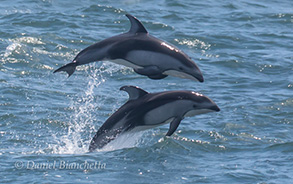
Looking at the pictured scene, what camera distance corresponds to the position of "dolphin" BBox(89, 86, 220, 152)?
11.9m

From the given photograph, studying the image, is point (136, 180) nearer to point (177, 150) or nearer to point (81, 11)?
point (177, 150)

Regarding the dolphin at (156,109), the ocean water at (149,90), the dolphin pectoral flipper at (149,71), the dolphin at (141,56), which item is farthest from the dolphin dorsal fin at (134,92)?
the ocean water at (149,90)

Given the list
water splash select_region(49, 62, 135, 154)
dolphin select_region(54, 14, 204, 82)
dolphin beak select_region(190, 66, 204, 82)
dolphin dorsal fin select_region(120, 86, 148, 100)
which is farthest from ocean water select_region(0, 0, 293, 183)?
dolphin select_region(54, 14, 204, 82)

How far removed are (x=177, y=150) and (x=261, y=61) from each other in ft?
27.9

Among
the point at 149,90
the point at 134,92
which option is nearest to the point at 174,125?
the point at 134,92

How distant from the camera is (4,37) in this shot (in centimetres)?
2305

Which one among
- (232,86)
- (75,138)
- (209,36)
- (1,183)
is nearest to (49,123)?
(75,138)

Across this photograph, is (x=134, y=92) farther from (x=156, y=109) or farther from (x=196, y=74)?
(x=196, y=74)

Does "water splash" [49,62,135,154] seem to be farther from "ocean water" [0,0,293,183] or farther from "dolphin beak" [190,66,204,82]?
"dolphin beak" [190,66,204,82]

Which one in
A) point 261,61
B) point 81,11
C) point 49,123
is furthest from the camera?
point 81,11

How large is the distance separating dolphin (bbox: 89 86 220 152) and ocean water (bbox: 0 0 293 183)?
0.64 m

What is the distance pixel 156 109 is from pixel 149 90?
6.99 m

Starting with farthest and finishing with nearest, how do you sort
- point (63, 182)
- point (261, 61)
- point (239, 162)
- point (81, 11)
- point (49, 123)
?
point (81, 11) → point (261, 61) → point (49, 123) → point (239, 162) → point (63, 182)

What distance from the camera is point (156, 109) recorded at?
39.1ft
